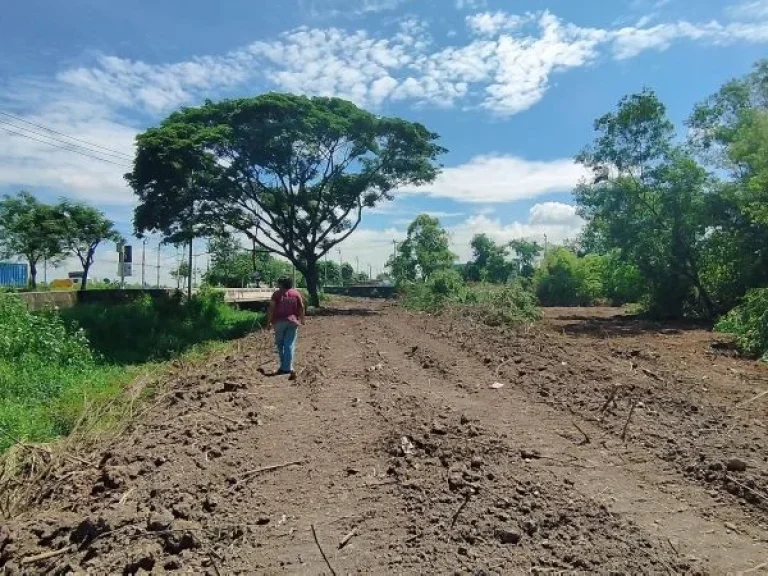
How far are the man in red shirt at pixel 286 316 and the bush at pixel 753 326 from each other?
844 cm

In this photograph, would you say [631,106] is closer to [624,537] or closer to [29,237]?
[624,537]

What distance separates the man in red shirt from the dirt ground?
1327 millimetres

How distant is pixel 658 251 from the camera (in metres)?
25.3

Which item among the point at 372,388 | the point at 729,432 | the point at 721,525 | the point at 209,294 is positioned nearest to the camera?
the point at 721,525

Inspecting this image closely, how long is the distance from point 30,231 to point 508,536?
137ft

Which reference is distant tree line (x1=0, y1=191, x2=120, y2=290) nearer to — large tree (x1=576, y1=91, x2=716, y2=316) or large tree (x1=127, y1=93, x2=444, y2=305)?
large tree (x1=127, y1=93, x2=444, y2=305)

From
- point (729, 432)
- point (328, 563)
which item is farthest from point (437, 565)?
point (729, 432)

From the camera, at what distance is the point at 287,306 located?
10.2 metres

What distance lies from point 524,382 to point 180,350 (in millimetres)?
12975

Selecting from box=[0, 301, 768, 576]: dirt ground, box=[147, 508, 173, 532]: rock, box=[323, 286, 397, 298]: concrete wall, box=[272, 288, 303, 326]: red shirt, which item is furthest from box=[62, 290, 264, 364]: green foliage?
box=[323, 286, 397, 298]: concrete wall

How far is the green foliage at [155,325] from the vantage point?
19.5 metres

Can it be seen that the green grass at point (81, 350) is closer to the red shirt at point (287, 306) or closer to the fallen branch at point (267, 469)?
the red shirt at point (287, 306)

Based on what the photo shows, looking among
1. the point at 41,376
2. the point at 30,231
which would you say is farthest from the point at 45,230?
the point at 41,376

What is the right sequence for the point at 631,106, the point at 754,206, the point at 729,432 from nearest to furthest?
the point at 729,432 < the point at 754,206 < the point at 631,106
